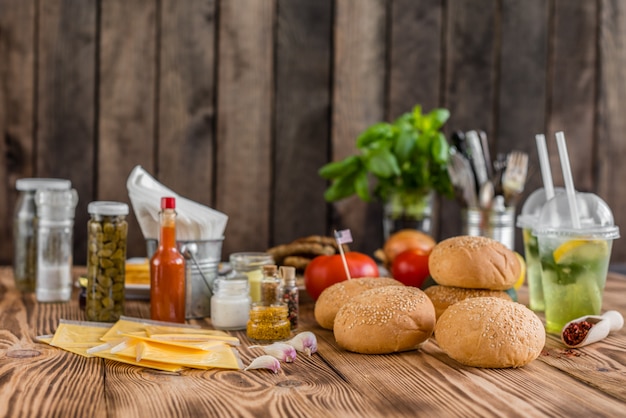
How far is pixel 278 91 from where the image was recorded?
2367mm

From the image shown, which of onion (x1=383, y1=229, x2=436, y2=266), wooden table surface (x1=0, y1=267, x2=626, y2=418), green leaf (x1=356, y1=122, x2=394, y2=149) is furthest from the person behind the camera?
green leaf (x1=356, y1=122, x2=394, y2=149)

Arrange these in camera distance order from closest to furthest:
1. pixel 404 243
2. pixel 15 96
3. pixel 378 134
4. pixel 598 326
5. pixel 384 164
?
pixel 598 326, pixel 404 243, pixel 384 164, pixel 378 134, pixel 15 96

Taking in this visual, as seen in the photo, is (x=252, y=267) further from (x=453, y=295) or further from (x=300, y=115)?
(x=300, y=115)

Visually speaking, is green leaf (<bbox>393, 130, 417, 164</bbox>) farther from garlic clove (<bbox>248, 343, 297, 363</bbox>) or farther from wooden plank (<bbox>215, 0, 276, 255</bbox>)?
garlic clove (<bbox>248, 343, 297, 363</bbox>)

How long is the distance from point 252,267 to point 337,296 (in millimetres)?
221

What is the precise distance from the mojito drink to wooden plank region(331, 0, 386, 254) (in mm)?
1209

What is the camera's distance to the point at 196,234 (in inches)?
52.1

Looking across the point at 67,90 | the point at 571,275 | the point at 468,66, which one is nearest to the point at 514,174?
the point at 571,275

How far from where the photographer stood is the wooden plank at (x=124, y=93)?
7.48 feet

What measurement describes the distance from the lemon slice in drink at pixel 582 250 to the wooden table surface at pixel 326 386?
15 cm

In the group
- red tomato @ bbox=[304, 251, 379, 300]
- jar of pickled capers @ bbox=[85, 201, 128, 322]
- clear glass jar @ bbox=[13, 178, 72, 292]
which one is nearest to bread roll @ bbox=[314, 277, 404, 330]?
red tomato @ bbox=[304, 251, 379, 300]

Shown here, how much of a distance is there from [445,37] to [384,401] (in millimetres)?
1805

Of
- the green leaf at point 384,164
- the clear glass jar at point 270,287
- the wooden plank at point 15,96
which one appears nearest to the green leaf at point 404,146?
the green leaf at point 384,164

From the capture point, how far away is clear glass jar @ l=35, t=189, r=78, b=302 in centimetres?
143
